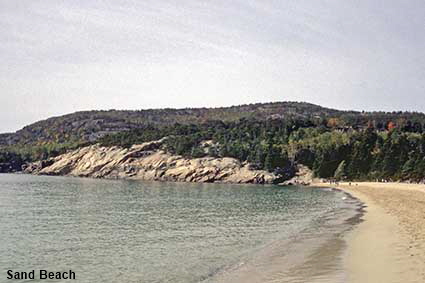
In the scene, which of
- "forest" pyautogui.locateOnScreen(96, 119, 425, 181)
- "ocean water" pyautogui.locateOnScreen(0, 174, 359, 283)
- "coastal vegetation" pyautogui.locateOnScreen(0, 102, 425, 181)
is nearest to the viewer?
"ocean water" pyautogui.locateOnScreen(0, 174, 359, 283)

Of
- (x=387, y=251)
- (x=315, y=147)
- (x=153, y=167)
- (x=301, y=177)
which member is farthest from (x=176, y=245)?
(x=153, y=167)

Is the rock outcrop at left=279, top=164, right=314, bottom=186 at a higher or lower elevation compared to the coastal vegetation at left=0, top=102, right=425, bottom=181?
lower

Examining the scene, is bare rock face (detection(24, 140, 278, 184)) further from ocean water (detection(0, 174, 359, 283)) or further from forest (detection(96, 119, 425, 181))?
ocean water (detection(0, 174, 359, 283))

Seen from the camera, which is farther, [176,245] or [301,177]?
[301,177]

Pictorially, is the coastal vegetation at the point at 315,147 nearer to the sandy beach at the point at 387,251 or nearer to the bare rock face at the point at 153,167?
the bare rock face at the point at 153,167

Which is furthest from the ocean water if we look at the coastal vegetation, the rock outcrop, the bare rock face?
the bare rock face

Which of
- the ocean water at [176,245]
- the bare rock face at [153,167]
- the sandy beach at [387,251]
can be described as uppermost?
the bare rock face at [153,167]

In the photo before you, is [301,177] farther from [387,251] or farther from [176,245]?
[387,251]

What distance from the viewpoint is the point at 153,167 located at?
168 meters

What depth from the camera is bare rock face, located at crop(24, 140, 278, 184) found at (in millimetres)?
151125

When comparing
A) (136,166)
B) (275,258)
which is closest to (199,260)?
(275,258)

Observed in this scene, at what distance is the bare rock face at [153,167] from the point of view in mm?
151125

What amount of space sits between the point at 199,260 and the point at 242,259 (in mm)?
2280

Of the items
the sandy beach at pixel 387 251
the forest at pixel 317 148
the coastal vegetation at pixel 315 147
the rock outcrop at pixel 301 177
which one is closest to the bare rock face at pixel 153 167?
the coastal vegetation at pixel 315 147
